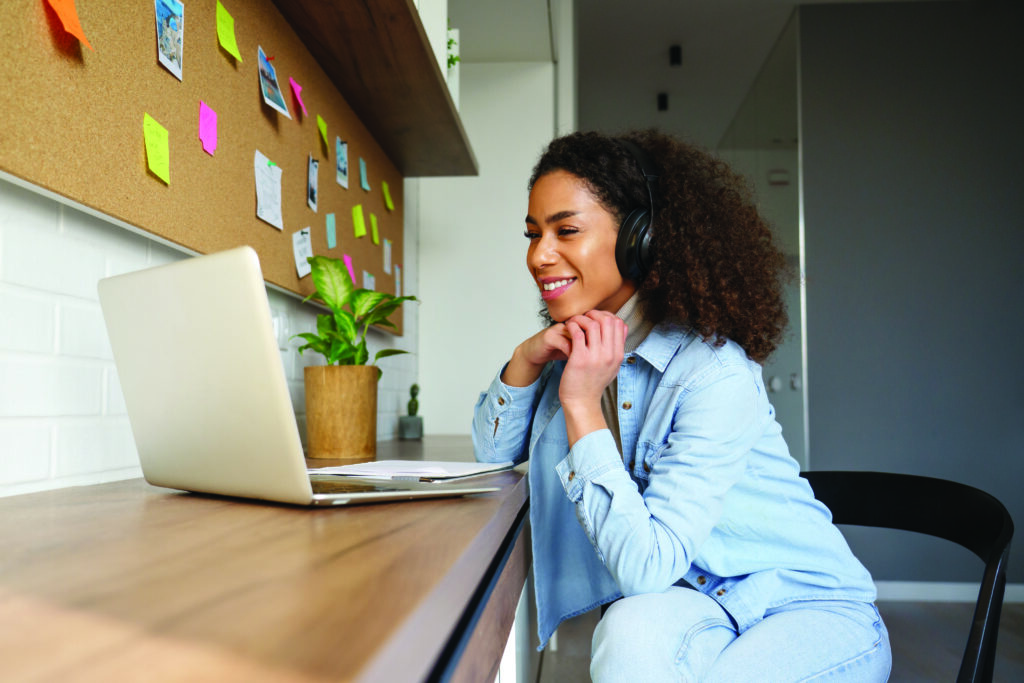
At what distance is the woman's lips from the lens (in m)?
1.14

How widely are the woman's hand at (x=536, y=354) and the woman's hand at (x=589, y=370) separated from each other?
5cm

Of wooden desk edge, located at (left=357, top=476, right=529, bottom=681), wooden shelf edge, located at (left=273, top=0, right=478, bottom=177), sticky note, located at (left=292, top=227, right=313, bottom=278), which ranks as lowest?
wooden desk edge, located at (left=357, top=476, right=529, bottom=681)

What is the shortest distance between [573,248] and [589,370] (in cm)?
24

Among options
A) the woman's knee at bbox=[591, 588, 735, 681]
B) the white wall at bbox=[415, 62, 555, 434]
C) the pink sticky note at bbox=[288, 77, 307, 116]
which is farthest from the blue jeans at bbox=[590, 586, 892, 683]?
the white wall at bbox=[415, 62, 555, 434]

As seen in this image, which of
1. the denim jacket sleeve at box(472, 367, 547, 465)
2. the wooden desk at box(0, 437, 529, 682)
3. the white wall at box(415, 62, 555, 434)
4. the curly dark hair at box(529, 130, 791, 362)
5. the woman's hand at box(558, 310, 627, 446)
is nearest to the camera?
the wooden desk at box(0, 437, 529, 682)

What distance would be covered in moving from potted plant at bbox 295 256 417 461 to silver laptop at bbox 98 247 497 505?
516 millimetres

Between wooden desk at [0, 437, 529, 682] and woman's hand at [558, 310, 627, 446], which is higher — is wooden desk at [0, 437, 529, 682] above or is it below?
below

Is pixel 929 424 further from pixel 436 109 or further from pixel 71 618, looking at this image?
pixel 71 618

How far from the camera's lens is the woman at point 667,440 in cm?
81

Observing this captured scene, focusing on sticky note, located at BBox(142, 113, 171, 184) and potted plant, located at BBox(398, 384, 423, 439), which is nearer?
sticky note, located at BBox(142, 113, 171, 184)

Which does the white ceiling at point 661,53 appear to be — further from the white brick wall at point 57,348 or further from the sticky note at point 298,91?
the white brick wall at point 57,348

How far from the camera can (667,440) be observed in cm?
95

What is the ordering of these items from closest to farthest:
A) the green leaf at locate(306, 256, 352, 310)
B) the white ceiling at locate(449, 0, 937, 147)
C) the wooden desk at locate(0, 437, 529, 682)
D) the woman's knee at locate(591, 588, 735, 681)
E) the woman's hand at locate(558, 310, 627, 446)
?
the wooden desk at locate(0, 437, 529, 682), the woman's knee at locate(591, 588, 735, 681), the woman's hand at locate(558, 310, 627, 446), the green leaf at locate(306, 256, 352, 310), the white ceiling at locate(449, 0, 937, 147)

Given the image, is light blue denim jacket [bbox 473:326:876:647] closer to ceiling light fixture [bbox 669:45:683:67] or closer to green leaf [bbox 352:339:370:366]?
green leaf [bbox 352:339:370:366]
